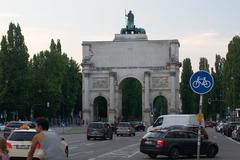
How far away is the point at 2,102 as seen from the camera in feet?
319

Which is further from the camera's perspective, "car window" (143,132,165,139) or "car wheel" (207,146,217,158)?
"car wheel" (207,146,217,158)

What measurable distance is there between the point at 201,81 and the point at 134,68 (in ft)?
320

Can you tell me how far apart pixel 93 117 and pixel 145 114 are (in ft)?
32.4

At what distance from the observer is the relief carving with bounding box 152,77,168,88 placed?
11662 cm

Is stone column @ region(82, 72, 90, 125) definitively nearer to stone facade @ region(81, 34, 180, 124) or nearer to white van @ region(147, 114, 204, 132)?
stone facade @ region(81, 34, 180, 124)

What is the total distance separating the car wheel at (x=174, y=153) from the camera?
29562mm

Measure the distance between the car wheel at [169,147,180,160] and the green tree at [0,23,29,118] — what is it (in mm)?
69368

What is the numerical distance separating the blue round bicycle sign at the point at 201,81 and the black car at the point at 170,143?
11350 millimetres

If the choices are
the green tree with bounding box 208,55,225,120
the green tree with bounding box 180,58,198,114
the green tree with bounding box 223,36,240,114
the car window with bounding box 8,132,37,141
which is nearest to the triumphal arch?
the green tree with bounding box 223,36,240,114

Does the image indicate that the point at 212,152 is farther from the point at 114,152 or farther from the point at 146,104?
the point at 146,104

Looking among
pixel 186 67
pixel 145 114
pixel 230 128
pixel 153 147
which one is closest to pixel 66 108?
pixel 145 114

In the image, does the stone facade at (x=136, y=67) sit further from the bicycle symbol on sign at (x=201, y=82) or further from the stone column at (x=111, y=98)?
the bicycle symbol on sign at (x=201, y=82)

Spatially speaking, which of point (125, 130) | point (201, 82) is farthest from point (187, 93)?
point (201, 82)

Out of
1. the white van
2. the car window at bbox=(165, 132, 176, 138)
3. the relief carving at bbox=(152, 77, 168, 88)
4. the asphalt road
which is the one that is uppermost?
the relief carving at bbox=(152, 77, 168, 88)
